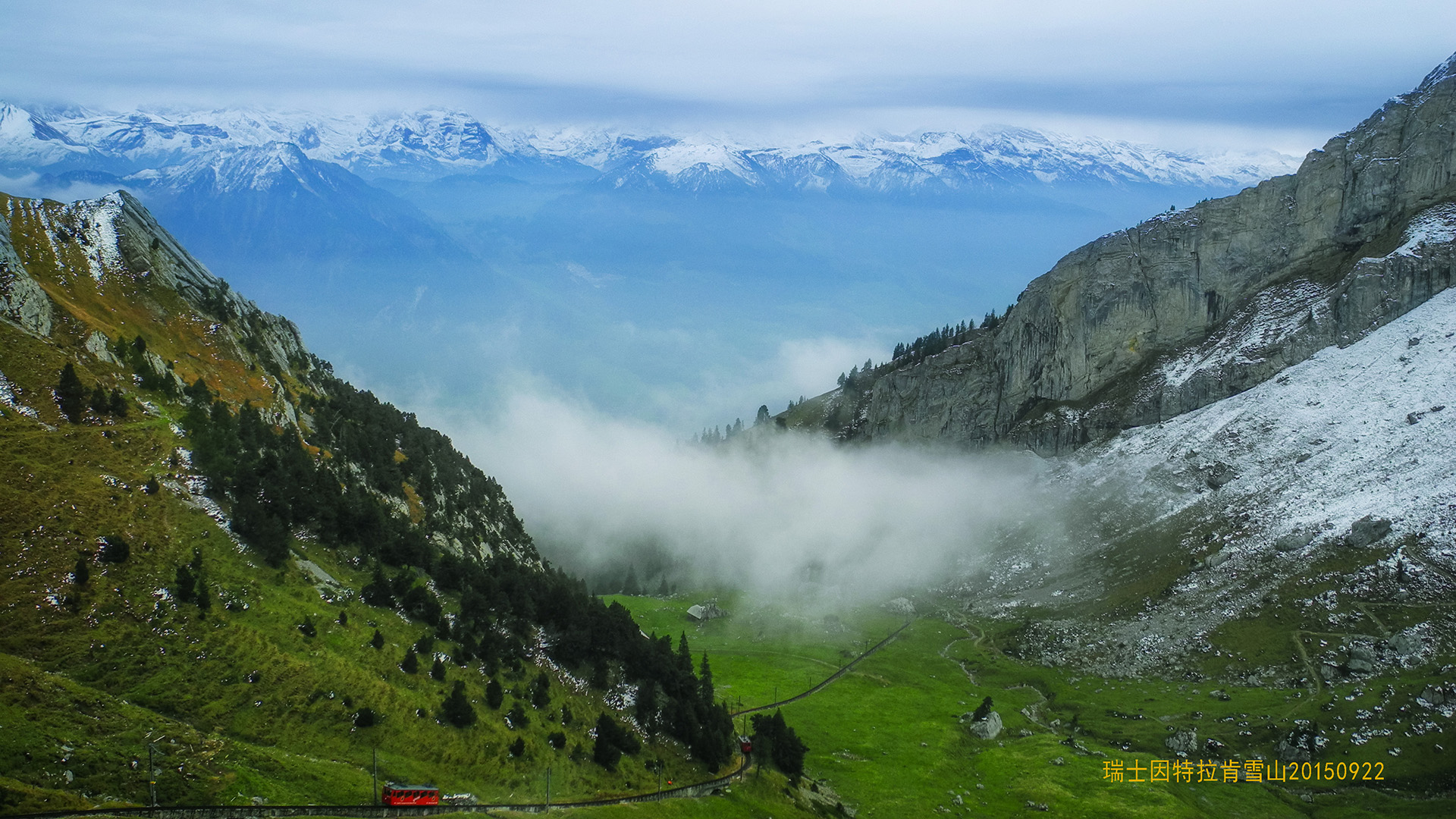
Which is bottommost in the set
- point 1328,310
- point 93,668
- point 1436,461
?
point 93,668

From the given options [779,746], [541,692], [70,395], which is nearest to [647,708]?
[541,692]

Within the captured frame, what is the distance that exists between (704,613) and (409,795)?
130m

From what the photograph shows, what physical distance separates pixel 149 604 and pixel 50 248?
183 feet

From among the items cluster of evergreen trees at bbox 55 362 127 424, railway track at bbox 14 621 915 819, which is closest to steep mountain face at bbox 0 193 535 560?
cluster of evergreen trees at bbox 55 362 127 424

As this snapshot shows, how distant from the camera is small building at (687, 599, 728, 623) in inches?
7333

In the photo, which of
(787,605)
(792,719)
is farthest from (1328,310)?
(792,719)

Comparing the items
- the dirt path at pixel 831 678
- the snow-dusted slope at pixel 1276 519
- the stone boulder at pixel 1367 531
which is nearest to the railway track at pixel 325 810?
the dirt path at pixel 831 678

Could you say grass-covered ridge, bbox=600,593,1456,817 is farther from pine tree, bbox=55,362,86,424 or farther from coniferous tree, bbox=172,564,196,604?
pine tree, bbox=55,362,86,424

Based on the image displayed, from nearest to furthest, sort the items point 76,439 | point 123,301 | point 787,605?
point 76,439 < point 123,301 < point 787,605

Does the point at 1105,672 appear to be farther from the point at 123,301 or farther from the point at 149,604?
the point at 123,301

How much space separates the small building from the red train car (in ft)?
412

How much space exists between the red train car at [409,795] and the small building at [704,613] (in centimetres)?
12547

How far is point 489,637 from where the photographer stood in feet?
272

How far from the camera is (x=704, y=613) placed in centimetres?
18775
